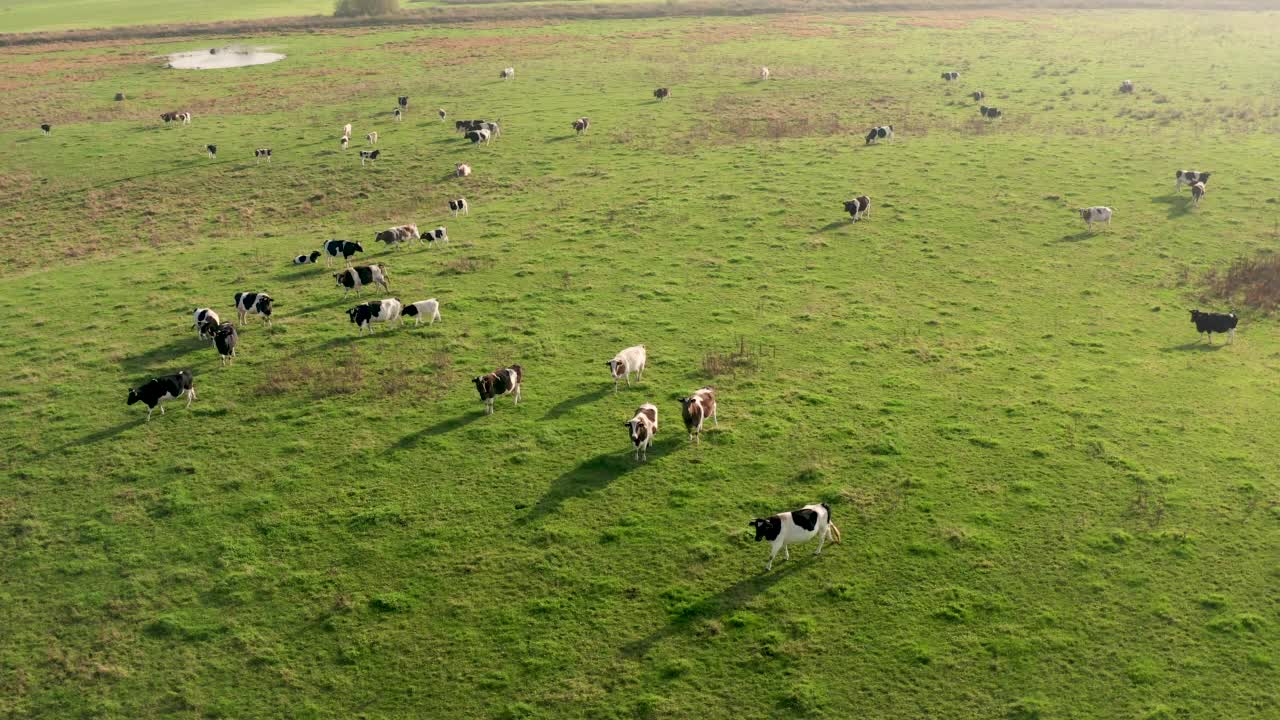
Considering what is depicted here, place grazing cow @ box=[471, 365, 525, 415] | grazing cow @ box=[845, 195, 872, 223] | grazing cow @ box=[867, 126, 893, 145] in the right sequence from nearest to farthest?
grazing cow @ box=[471, 365, 525, 415] < grazing cow @ box=[845, 195, 872, 223] < grazing cow @ box=[867, 126, 893, 145]

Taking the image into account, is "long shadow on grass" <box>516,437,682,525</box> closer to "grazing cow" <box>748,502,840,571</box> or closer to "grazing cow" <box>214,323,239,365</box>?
"grazing cow" <box>748,502,840,571</box>

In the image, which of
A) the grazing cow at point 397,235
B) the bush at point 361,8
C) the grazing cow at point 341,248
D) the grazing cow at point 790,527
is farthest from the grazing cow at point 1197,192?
the bush at point 361,8

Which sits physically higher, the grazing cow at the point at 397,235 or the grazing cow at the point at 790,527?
the grazing cow at the point at 397,235

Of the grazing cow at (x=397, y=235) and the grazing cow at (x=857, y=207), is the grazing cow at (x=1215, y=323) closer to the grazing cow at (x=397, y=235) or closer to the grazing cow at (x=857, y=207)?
the grazing cow at (x=857, y=207)

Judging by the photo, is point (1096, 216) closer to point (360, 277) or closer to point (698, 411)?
point (698, 411)

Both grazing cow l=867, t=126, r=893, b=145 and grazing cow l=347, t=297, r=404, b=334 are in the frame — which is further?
grazing cow l=867, t=126, r=893, b=145

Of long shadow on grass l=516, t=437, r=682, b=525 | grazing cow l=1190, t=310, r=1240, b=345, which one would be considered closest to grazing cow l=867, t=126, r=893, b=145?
grazing cow l=1190, t=310, r=1240, b=345

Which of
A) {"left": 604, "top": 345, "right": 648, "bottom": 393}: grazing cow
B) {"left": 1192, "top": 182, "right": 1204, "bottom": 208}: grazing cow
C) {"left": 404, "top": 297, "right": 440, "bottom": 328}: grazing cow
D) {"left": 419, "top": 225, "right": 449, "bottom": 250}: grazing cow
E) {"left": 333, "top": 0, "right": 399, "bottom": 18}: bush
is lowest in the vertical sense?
{"left": 604, "top": 345, "right": 648, "bottom": 393}: grazing cow
